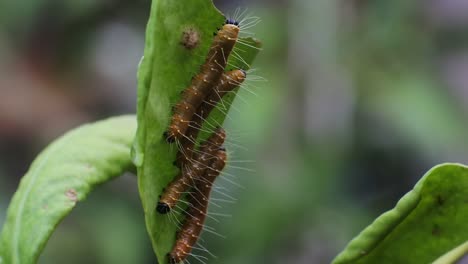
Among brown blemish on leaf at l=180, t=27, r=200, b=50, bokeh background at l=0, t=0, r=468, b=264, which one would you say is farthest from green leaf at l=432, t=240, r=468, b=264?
bokeh background at l=0, t=0, r=468, b=264

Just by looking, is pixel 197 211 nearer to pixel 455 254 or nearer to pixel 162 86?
pixel 162 86

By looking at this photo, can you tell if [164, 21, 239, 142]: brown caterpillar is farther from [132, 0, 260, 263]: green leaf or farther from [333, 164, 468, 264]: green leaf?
[333, 164, 468, 264]: green leaf

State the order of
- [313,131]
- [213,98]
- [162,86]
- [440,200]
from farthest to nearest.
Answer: [313,131] → [213,98] → [440,200] → [162,86]

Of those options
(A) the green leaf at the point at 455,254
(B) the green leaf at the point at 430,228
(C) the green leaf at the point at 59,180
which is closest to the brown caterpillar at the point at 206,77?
(C) the green leaf at the point at 59,180

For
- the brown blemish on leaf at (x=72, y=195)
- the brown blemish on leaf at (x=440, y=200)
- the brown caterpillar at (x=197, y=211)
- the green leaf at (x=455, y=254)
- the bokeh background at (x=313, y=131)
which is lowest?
the bokeh background at (x=313, y=131)

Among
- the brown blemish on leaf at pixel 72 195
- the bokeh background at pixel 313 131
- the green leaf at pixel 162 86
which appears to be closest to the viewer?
the green leaf at pixel 162 86

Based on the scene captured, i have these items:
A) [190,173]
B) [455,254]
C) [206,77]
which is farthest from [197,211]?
[455,254]

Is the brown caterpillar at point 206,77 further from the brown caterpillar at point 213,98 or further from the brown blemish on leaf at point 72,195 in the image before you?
→ the brown blemish on leaf at point 72,195

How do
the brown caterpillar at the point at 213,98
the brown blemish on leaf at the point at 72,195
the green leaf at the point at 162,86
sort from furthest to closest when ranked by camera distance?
the brown caterpillar at the point at 213,98 < the brown blemish on leaf at the point at 72,195 < the green leaf at the point at 162,86
